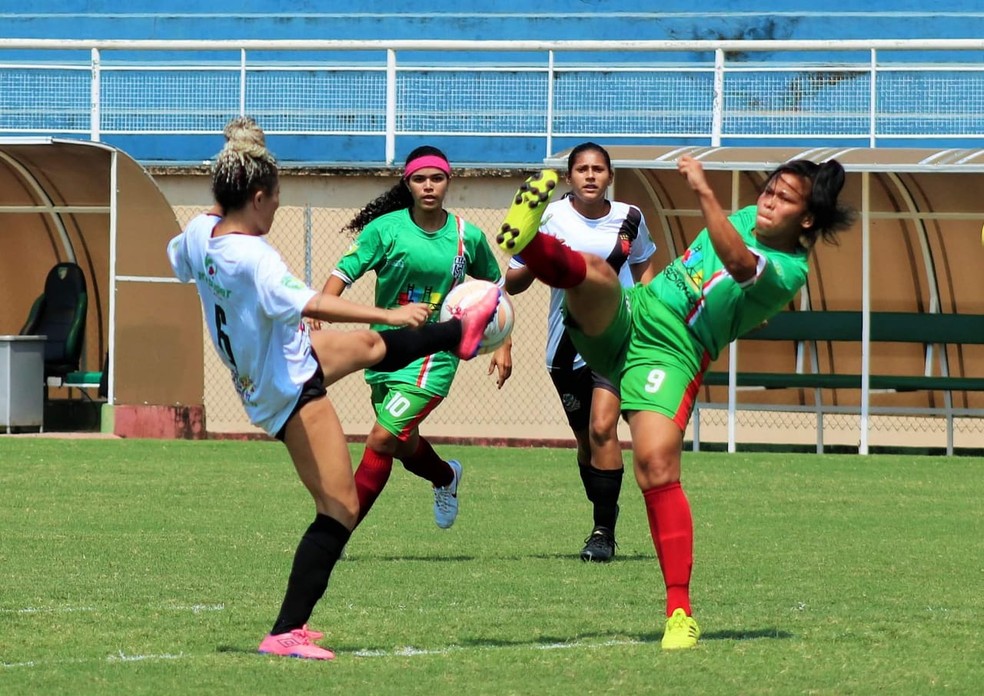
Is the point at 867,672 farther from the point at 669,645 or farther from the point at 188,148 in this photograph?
the point at 188,148

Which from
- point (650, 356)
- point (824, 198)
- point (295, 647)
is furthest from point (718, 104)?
point (295, 647)

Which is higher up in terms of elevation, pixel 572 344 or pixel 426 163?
pixel 426 163

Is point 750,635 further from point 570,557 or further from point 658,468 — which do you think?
point 570,557

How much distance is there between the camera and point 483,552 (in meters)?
9.16

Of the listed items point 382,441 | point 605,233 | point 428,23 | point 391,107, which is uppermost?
point 428,23

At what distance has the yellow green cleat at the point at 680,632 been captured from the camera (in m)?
6.10

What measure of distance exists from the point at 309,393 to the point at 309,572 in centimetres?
61

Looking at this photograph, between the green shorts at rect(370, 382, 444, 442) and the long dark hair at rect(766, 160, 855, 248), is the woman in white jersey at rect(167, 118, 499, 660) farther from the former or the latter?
the green shorts at rect(370, 382, 444, 442)

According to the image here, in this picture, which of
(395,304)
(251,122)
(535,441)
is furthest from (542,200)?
(535,441)

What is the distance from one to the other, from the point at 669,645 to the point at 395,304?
3.22 m

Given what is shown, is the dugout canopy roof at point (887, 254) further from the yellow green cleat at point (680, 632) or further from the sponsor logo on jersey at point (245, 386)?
the sponsor logo on jersey at point (245, 386)

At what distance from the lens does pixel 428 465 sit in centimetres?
920

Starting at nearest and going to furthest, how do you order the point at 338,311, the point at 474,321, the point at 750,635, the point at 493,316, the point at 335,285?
the point at 338,311 < the point at 750,635 < the point at 474,321 < the point at 493,316 < the point at 335,285

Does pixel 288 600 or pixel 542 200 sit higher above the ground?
pixel 542 200
